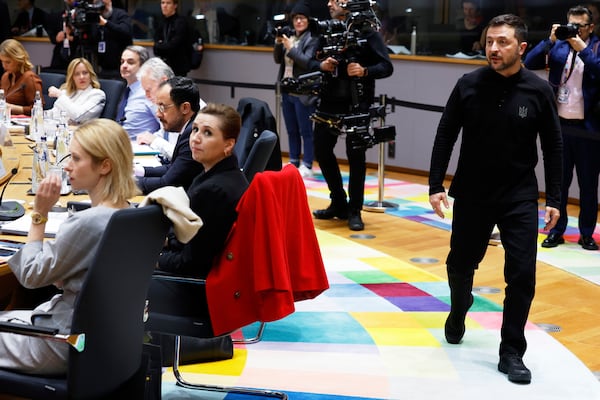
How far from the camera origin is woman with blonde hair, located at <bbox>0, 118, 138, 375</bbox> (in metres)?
2.82

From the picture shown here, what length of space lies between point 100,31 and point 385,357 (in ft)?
19.5

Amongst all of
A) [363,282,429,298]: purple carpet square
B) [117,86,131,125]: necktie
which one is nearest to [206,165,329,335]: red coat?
[363,282,429,298]: purple carpet square

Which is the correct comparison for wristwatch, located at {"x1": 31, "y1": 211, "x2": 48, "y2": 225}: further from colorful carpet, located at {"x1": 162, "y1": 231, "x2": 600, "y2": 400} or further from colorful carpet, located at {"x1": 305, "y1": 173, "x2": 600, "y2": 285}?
colorful carpet, located at {"x1": 305, "y1": 173, "x2": 600, "y2": 285}

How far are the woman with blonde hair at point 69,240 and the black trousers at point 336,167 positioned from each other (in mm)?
4171

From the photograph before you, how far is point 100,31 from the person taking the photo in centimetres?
948

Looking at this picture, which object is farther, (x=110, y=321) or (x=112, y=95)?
(x=112, y=95)

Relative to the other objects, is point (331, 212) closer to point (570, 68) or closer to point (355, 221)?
point (355, 221)

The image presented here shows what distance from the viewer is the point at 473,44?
8945 millimetres

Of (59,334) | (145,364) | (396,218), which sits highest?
(59,334)

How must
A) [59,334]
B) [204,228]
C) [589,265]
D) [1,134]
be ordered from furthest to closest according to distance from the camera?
1. [589,265]
2. [1,134]
3. [204,228]
4. [59,334]

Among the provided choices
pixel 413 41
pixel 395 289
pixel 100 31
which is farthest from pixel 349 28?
pixel 100 31

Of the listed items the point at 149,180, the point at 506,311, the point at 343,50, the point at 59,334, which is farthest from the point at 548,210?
the point at 343,50

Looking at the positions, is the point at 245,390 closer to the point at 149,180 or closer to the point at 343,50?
the point at 149,180

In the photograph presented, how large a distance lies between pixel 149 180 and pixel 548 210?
1846 millimetres
